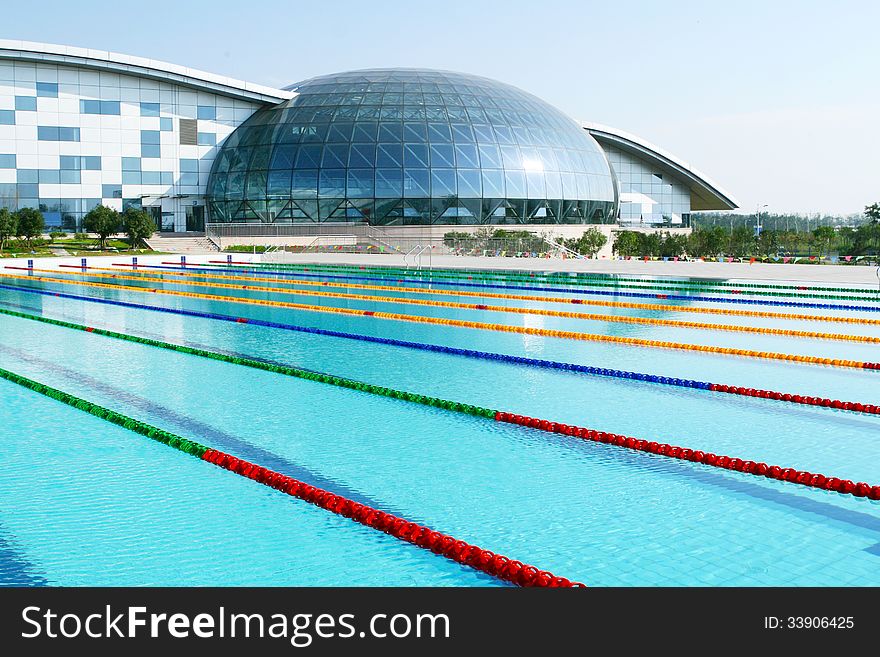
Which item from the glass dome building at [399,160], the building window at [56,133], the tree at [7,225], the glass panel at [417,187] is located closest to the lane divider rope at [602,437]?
the tree at [7,225]

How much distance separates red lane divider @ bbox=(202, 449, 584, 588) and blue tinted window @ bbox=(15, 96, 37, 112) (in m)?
39.3

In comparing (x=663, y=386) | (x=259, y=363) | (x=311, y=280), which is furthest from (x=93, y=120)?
(x=663, y=386)

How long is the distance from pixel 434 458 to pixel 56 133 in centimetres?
3975

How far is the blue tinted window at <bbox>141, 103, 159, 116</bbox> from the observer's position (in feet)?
141

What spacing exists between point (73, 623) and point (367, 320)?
12.1 meters

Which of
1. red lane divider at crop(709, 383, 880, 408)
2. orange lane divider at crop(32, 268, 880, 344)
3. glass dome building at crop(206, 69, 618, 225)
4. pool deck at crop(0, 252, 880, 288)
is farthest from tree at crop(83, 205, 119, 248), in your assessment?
red lane divider at crop(709, 383, 880, 408)

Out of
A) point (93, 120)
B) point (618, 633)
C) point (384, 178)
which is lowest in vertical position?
point (618, 633)

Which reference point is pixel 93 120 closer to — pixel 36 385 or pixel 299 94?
pixel 299 94

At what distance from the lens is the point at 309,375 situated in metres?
9.52

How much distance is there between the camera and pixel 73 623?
301 centimetres

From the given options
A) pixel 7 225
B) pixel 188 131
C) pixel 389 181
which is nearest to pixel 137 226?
pixel 7 225

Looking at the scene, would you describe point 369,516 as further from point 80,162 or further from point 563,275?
point 80,162

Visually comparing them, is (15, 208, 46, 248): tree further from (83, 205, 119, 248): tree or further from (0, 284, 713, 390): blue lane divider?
(0, 284, 713, 390): blue lane divider

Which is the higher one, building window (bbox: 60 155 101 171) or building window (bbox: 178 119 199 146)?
building window (bbox: 178 119 199 146)
